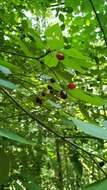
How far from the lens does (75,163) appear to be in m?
1.42

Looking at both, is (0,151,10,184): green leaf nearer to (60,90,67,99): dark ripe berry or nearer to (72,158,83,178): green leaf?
(60,90,67,99): dark ripe berry

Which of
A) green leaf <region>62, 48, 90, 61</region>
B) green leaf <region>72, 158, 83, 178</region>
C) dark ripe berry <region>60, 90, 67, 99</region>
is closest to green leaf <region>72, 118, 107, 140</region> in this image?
green leaf <region>62, 48, 90, 61</region>

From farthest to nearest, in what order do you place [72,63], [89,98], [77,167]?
1. [77,167]
2. [72,63]
3. [89,98]

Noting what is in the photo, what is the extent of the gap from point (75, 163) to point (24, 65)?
3.05 feet

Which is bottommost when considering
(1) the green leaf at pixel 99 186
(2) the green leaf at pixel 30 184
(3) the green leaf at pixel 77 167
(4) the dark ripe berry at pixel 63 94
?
(1) the green leaf at pixel 99 186

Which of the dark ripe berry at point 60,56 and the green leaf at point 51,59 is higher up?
the green leaf at point 51,59

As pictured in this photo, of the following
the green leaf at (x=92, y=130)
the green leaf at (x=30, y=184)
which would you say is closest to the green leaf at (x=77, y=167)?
the green leaf at (x=30, y=184)

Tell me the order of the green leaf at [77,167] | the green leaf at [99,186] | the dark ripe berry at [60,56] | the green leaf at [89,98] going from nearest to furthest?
the green leaf at [99,186] < the green leaf at [89,98] < the dark ripe berry at [60,56] < the green leaf at [77,167]

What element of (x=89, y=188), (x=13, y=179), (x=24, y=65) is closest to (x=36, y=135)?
(x=24, y=65)

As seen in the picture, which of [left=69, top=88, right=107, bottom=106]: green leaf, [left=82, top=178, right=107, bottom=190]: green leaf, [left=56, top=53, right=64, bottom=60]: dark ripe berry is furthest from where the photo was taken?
[left=56, top=53, right=64, bottom=60]: dark ripe berry

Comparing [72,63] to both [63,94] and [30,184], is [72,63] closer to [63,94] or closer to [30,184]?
[63,94]

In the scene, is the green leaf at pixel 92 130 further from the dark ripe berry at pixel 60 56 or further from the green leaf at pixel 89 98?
the dark ripe berry at pixel 60 56

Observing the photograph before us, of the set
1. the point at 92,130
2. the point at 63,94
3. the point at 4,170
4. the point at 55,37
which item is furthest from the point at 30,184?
the point at 92,130

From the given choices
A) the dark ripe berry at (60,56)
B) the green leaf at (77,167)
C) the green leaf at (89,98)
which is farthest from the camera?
the green leaf at (77,167)
